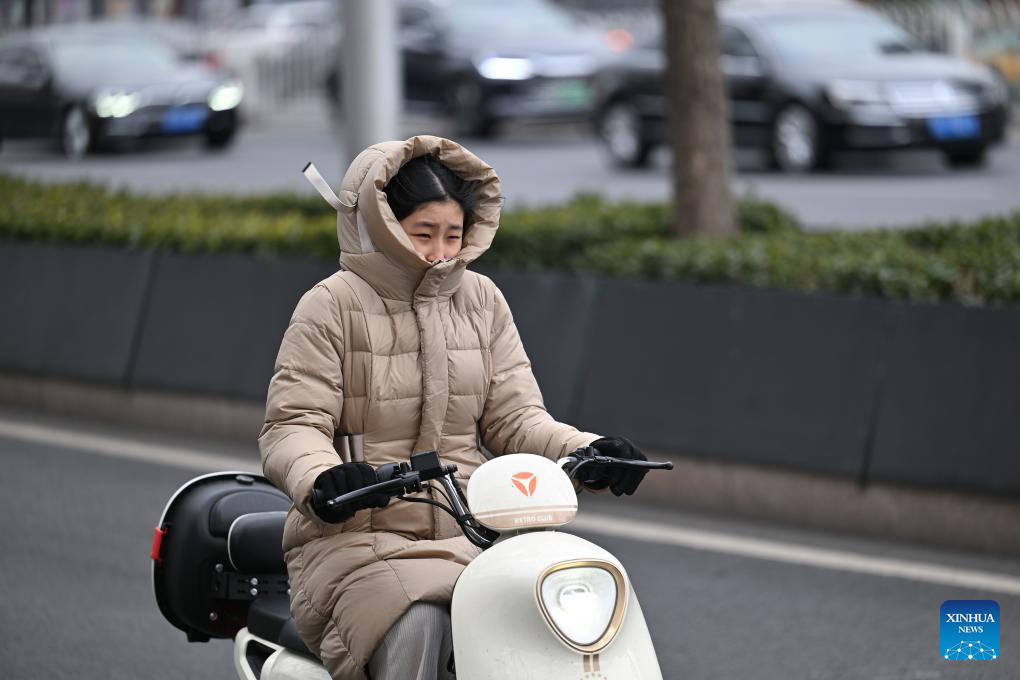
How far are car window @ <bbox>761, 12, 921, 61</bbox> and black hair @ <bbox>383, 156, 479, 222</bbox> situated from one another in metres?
15.2

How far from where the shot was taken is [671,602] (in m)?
6.38

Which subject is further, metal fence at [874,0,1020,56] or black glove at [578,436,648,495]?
metal fence at [874,0,1020,56]

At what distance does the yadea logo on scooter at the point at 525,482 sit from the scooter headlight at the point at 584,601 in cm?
17

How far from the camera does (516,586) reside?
3.24 m

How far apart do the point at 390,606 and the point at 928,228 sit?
20.8 ft

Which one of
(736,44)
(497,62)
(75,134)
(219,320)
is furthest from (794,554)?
(75,134)

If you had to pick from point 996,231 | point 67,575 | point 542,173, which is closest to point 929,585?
point 996,231

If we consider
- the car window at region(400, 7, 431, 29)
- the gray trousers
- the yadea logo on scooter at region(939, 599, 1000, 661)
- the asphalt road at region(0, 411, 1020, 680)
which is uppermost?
the car window at region(400, 7, 431, 29)

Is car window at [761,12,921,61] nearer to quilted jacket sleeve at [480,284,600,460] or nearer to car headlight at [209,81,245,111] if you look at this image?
car headlight at [209,81,245,111]

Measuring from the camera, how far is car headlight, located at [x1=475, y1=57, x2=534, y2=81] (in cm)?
2316

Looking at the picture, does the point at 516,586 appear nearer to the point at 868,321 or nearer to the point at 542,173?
the point at 868,321

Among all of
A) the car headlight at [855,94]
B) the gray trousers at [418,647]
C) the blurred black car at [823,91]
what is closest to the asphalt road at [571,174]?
the blurred black car at [823,91]

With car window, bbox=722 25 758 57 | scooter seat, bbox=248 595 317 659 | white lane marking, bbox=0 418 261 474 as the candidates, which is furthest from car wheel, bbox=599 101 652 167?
scooter seat, bbox=248 595 317 659

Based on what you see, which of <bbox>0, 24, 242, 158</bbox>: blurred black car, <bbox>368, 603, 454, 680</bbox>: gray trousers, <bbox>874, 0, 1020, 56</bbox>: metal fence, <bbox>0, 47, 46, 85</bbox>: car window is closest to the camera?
<bbox>368, 603, 454, 680</bbox>: gray trousers
